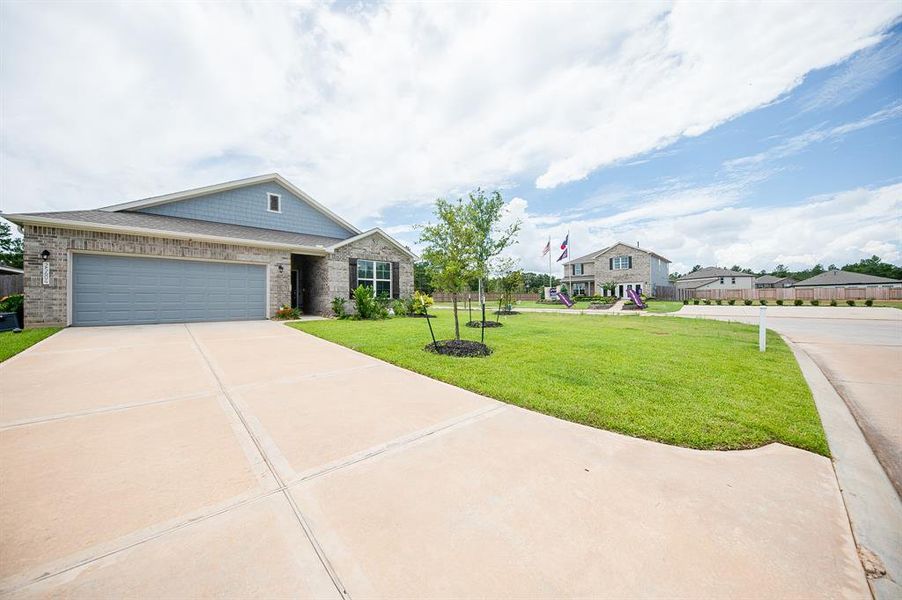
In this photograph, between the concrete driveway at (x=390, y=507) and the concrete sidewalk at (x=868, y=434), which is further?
the concrete sidewalk at (x=868, y=434)

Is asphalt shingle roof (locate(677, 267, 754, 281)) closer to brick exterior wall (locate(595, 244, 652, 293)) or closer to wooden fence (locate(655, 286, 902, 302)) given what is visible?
wooden fence (locate(655, 286, 902, 302))

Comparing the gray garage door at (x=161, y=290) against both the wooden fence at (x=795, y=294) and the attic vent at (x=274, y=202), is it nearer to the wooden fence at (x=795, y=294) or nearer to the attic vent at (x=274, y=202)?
the attic vent at (x=274, y=202)

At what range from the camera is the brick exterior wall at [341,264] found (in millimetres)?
13586

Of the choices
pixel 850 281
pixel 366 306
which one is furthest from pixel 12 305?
pixel 850 281

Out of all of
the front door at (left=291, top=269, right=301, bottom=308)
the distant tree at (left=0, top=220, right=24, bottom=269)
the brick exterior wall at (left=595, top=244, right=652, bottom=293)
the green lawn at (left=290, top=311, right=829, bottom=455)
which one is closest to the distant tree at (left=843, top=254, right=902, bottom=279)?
the brick exterior wall at (left=595, top=244, right=652, bottom=293)

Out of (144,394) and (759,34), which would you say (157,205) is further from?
(759,34)

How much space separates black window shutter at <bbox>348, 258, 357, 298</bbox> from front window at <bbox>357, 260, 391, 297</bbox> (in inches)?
6.9

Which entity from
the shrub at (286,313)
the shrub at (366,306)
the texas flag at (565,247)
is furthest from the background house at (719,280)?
the shrub at (286,313)

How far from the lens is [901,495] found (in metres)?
2.01

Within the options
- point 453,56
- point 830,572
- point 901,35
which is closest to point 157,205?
point 453,56

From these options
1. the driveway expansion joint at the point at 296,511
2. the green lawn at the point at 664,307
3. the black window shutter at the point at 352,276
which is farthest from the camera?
the green lawn at the point at 664,307

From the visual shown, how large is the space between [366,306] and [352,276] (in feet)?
6.99

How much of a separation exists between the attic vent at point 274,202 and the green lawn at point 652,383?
11.4 m

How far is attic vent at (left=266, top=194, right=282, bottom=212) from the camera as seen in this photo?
1505cm
